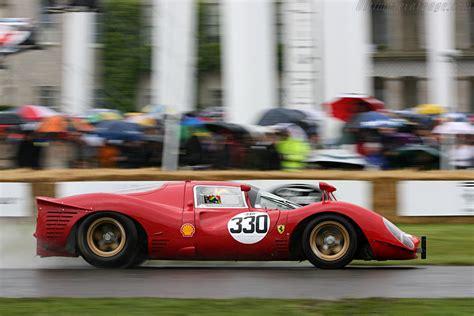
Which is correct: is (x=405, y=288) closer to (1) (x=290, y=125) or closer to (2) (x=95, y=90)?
(1) (x=290, y=125)

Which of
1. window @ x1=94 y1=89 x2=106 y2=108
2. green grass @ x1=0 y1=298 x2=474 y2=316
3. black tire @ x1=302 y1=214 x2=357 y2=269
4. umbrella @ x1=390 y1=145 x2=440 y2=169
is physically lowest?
green grass @ x1=0 y1=298 x2=474 y2=316

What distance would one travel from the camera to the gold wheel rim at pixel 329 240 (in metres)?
7.68

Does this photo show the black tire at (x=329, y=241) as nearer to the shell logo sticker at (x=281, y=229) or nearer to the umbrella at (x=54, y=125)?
the shell logo sticker at (x=281, y=229)

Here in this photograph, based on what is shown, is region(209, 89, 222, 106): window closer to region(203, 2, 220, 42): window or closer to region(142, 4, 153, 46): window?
region(203, 2, 220, 42): window

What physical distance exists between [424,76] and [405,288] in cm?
2763

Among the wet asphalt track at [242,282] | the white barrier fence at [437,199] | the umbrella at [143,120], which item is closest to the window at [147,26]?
the umbrella at [143,120]

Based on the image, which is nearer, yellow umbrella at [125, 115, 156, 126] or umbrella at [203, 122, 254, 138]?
umbrella at [203, 122, 254, 138]

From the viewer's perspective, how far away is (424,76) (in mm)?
Answer: 33188

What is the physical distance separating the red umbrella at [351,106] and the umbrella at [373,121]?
90 centimetres

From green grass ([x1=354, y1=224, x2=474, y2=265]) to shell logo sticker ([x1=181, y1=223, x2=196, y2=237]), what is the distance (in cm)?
184

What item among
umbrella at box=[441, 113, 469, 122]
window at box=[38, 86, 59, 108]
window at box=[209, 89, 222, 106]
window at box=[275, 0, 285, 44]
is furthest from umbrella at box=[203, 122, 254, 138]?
window at box=[209, 89, 222, 106]

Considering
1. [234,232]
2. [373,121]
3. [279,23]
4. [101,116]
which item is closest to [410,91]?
[279,23]

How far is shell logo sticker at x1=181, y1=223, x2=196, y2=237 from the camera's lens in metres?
7.76

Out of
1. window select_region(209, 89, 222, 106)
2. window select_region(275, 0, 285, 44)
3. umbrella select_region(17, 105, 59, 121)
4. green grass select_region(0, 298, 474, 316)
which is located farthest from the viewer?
window select_region(209, 89, 222, 106)
